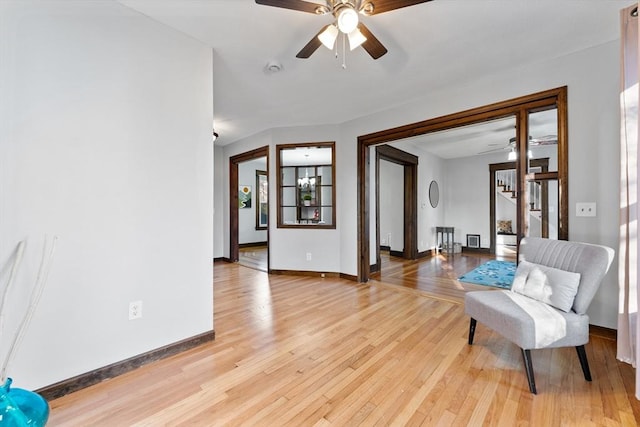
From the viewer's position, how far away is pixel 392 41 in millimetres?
2230

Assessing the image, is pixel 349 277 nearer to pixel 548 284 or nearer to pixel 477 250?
pixel 548 284

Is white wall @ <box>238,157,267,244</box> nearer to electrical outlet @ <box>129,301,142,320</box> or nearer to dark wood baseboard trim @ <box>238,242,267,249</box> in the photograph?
dark wood baseboard trim @ <box>238,242,267,249</box>

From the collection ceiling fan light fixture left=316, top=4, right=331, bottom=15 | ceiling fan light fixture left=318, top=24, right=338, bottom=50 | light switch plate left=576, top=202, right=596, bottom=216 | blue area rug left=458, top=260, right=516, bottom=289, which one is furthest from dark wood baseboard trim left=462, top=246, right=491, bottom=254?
ceiling fan light fixture left=316, top=4, right=331, bottom=15

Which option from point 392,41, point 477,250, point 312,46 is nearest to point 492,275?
point 477,250

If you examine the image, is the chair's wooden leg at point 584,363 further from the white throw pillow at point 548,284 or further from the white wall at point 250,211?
the white wall at point 250,211

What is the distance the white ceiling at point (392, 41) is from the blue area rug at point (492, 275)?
108 inches

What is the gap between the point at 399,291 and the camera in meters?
3.66

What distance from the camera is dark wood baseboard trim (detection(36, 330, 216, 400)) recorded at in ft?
5.12

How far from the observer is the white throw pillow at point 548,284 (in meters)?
1.79

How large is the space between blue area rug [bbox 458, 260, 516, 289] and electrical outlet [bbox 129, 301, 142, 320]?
160 inches

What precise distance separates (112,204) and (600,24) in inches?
143

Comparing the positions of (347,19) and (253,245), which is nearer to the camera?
(347,19)

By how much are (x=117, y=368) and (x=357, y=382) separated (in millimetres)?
1512

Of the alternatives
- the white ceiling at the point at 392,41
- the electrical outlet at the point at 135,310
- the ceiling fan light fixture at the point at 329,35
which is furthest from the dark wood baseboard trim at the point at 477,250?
the electrical outlet at the point at 135,310
